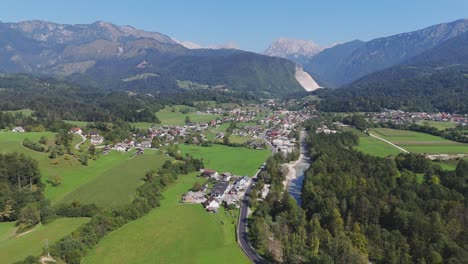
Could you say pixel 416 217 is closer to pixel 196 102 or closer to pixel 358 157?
pixel 358 157

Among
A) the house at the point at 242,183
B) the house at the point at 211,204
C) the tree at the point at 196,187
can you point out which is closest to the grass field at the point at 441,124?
the house at the point at 242,183

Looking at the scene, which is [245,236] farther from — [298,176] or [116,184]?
[298,176]

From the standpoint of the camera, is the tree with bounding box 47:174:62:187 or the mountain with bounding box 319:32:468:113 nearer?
the tree with bounding box 47:174:62:187

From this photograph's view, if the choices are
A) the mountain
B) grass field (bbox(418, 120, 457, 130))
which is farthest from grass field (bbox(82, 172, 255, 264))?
the mountain

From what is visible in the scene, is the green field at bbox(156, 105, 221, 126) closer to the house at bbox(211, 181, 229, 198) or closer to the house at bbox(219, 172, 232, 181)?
the house at bbox(219, 172, 232, 181)

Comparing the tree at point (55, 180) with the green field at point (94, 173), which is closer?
the green field at point (94, 173)

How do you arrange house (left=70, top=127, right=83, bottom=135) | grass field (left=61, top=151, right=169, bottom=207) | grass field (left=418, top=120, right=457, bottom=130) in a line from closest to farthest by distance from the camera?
grass field (left=61, top=151, right=169, bottom=207) → house (left=70, top=127, right=83, bottom=135) → grass field (left=418, top=120, right=457, bottom=130)

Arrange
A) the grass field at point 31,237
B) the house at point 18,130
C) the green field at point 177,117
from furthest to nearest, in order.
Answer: the green field at point 177,117 → the house at point 18,130 → the grass field at point 31,237

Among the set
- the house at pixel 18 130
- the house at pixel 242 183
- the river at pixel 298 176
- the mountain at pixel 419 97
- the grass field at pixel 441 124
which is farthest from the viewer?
the mountain at pixel 419 97

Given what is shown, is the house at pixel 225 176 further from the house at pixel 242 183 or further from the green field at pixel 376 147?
the green field at pixel 376 147
